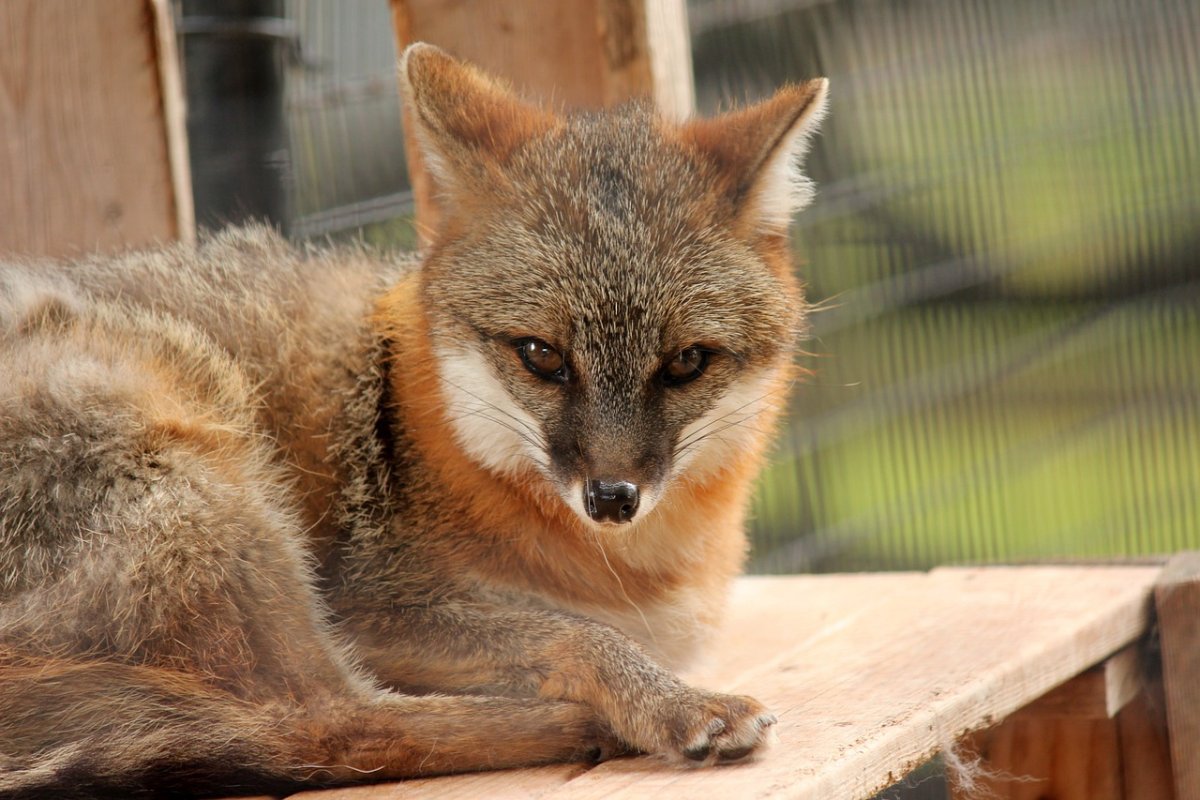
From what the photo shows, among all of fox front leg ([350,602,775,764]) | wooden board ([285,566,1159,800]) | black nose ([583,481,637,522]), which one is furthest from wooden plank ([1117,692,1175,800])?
black nose ([583,481,637,522])

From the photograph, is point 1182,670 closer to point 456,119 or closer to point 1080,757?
point 1080,757

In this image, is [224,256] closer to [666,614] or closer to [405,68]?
[405,68]

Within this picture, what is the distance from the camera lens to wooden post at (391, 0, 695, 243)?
277cm

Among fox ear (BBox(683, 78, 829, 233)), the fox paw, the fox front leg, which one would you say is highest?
fox ear (BBox(683, 78, 829, 233))

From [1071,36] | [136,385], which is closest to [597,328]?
[136,385]

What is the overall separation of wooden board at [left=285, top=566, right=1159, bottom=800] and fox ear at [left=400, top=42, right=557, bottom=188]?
1.00 metres

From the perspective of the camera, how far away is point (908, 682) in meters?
2.12

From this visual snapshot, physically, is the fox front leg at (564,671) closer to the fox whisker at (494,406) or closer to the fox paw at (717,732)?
the fox paw at (717,732)

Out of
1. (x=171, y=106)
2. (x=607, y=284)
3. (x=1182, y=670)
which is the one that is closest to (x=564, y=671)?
(x=607, y=284)

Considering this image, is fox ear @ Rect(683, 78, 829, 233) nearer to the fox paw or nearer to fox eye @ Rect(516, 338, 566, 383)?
fox eye @ Rect(516, 338, 566, 383)

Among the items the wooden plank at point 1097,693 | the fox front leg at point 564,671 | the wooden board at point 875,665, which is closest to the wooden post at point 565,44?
the fox front leg at point 564,671

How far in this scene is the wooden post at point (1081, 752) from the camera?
2684 millimetres

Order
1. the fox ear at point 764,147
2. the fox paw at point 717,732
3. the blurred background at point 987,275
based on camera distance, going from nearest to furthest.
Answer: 1. the fox paw at point 717,732
2. the fox ear at point 764,147
3. the blurred background at point 987,275

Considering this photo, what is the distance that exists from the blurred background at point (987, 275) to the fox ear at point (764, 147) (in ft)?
6.48
